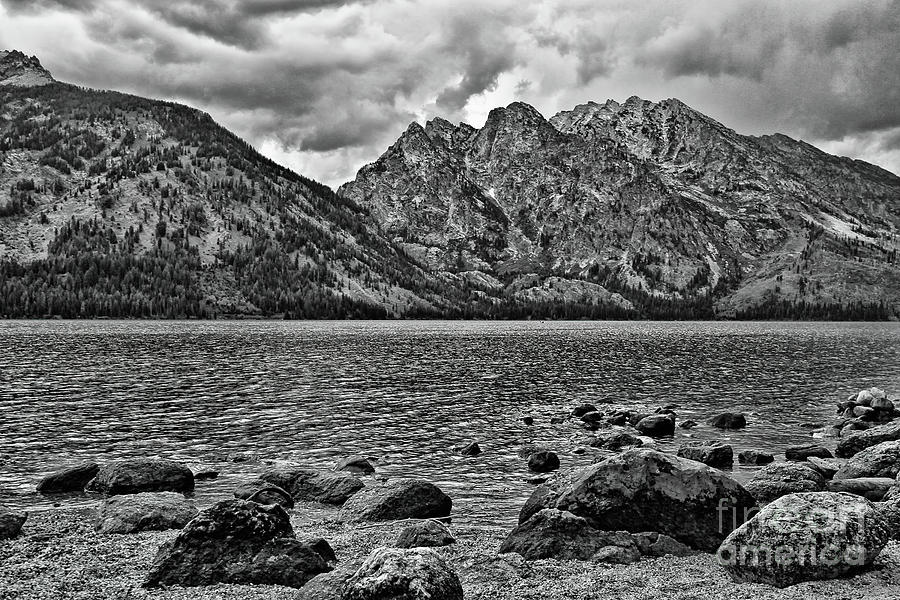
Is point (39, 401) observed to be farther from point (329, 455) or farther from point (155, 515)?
point (155, 515)

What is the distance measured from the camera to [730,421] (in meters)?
43.2

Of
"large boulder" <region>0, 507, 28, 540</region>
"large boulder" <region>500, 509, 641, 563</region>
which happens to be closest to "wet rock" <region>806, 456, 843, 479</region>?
"large boulder" <region>500, 509, 641, 563</region>

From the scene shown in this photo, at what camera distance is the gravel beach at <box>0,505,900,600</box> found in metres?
13.9

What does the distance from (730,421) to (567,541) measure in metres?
30.2

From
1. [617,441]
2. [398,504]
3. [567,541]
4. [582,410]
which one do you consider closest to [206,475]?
[398,504]

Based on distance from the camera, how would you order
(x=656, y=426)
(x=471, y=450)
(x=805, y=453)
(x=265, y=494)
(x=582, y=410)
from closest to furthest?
(x=265, y=494) → (x=805, y=453) → (x=471, y=450) → (x=656, y=426) → (x=582, y=410)

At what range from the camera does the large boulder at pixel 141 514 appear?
20.5 meters

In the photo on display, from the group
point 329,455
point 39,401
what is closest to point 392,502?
point 329,455

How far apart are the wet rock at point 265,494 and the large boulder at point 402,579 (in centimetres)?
899

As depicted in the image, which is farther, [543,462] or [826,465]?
[543,462]

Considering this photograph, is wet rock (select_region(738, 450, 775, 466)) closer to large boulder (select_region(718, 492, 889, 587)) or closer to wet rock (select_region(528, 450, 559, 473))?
wet rock (select_region(528, 450, 559, 473))

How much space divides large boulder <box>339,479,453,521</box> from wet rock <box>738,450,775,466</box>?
17.2m

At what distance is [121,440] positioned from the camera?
37.4m

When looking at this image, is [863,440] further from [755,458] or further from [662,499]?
[662,499]
